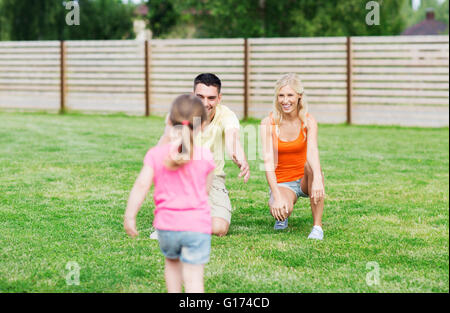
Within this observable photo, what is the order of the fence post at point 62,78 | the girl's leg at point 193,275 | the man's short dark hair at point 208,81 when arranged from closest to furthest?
the girl's leg at point 193,275 < the man's short dark hair at point 208,81 < the fence post at point 62,78

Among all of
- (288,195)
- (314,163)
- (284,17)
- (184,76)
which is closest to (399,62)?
(184,76)

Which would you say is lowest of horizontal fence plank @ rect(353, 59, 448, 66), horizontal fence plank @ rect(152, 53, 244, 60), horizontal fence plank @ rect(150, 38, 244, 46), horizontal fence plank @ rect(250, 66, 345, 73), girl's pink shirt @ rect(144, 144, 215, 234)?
girl's pink shirt @ rect(144, 144, 215, 234)

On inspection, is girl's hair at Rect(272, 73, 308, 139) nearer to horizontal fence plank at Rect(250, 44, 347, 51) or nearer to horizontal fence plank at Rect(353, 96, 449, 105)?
horizontal fence plank at Rect(353, 96, 449, 105)

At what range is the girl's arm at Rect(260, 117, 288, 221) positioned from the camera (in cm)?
461

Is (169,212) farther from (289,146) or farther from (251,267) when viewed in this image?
(289,146)

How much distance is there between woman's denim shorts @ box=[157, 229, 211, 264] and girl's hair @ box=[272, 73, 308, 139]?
2127 mm

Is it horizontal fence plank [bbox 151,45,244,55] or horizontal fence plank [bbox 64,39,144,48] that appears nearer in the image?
horizontal fence plank [bbox 151,45,244,55]

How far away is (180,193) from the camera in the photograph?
2.87m

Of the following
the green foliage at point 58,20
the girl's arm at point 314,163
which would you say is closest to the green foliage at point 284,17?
the green foliage at point 58,20

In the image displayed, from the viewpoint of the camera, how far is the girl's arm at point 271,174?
4.61m

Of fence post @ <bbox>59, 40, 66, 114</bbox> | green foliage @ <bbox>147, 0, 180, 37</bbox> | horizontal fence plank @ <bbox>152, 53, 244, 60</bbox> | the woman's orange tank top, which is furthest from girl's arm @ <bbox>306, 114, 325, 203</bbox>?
green foliage @ <bbox>147, 0, 180, 37</bbox>

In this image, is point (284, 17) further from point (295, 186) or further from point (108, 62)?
point (295, 186)

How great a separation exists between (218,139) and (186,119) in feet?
6.89

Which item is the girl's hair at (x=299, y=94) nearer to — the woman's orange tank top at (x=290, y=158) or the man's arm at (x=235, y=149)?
the woman's orange tank top at (x=290, y=158)
